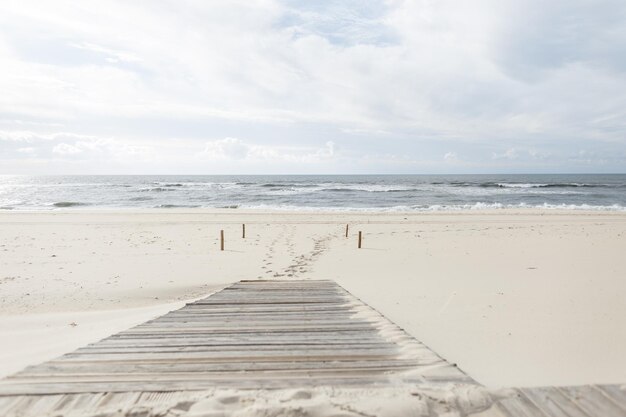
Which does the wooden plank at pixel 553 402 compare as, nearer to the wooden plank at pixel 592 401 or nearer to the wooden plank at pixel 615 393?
the wooden plank at pixel 592 401

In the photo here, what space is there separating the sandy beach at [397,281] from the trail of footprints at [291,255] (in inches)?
1.8

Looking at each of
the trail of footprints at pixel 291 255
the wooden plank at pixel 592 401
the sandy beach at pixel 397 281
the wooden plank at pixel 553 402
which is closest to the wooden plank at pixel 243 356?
the wooden plank at pixel 553 402

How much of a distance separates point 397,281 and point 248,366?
233 inches

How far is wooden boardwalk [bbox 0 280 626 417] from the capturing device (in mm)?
2713

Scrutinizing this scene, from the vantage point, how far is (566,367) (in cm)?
438

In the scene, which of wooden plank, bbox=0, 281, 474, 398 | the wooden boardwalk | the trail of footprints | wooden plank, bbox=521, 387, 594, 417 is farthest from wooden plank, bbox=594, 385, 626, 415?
the trail of footprints

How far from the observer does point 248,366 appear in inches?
130

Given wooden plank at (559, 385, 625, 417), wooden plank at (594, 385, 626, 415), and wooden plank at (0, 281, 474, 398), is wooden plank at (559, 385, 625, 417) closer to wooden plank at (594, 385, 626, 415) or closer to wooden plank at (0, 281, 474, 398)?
wooden plank at (594, 385, 626, 415)

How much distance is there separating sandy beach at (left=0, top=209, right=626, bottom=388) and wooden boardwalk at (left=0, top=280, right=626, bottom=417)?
118 cm

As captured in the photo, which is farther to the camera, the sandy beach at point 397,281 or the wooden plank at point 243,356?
the sandy beach at point 397,281

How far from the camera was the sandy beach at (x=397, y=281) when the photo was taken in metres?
4.88

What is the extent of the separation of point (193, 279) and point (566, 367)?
7714 mm

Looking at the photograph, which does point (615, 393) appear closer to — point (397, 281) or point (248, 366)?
point (248, 366)

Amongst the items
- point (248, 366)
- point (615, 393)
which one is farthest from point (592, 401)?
point (248, 366)
